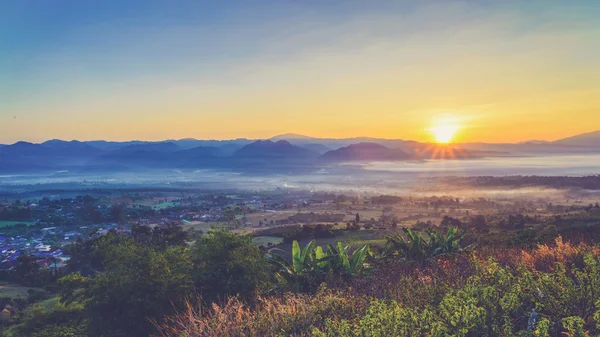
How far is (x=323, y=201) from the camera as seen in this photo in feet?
269

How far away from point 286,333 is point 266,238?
2721cm

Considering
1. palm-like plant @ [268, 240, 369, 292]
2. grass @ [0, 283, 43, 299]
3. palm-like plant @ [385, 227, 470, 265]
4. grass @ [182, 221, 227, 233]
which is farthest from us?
grass @ [182, 221, 227, 233]

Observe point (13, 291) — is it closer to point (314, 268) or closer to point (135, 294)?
point (135, 294)

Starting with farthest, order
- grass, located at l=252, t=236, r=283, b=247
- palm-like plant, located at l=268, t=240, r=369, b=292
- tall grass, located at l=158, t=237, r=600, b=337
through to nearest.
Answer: grass, located at l=252, t=236, r=283, b=247 → palm-like plant, located at l=268, t=240, r=369, b=292 → tall grass, located at l=158, t=237, r=600, b=337

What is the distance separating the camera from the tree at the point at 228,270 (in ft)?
29.9

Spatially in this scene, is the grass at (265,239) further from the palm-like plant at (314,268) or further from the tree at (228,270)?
the palm-like plant at (314,268)

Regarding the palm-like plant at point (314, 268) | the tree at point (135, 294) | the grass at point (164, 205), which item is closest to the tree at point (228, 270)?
the tree at point (135, 294)

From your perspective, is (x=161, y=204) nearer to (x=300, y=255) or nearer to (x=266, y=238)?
(x=266, y=238)

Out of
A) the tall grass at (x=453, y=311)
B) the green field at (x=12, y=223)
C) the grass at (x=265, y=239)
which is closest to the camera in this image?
the tall grass at (x=453, y=311)

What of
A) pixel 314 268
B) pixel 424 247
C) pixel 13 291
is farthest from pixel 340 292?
pixel 13 291

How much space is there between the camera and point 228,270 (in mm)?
9266

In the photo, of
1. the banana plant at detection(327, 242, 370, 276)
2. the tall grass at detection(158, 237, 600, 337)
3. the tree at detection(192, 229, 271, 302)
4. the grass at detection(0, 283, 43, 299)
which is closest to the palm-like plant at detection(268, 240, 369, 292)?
the banana plant at detection(327, 242, 370, 276)

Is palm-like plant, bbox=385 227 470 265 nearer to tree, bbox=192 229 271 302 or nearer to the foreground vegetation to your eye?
the foreground vegetation

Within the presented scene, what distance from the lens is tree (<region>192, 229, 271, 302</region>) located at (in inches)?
359
